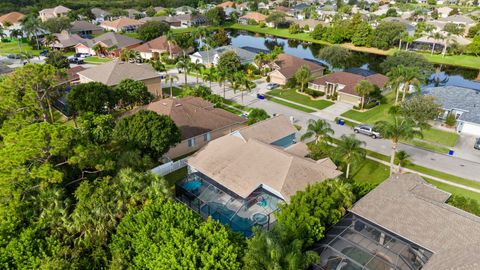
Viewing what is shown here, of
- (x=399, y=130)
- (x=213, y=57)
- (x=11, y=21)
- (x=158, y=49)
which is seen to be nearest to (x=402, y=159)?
(x=399, y=130)

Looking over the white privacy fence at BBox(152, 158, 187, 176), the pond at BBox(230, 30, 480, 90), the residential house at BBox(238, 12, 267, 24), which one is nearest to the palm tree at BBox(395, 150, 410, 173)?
the white privacy fence at BBox(152, 158, 187, 176)

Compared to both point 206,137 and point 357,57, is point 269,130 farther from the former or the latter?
point 357,57

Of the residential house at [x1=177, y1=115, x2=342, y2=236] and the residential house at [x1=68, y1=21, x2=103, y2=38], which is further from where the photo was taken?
the residential house at [x1=68, y1=21, x2=103, y2=38]

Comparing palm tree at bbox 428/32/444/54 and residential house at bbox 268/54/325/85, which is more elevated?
palm tree at bbox 428/32/444/54

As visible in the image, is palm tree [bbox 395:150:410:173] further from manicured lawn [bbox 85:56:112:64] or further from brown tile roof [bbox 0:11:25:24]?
brown tile roof [bbox 0:11:25:24]

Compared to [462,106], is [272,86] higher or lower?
lower

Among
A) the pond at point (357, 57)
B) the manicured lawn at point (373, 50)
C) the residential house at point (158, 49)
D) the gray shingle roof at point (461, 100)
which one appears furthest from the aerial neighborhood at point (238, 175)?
the manicured lawn at point (373, 50)

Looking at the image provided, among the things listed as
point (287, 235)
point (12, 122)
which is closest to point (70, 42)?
point (12, 122)
